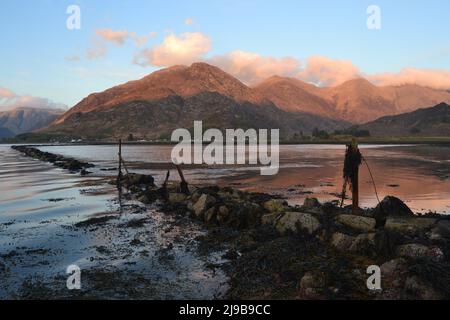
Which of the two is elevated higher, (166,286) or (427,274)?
(427,274)

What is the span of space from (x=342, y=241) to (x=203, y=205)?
10.7 m

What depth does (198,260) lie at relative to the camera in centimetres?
1742

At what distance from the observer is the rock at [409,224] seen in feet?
62.9

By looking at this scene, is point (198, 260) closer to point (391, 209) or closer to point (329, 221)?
point (329, 221)

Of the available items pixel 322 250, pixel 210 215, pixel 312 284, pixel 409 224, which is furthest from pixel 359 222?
pixel 210 215

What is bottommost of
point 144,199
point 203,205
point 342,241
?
point 144,199

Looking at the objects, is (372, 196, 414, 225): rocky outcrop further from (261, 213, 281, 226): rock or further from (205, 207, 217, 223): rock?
(205, 207, 217, 223): rock

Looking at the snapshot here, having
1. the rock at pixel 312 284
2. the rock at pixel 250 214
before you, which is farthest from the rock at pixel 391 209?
the rock at pixel 312 284

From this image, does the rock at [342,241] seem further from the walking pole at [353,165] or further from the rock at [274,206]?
the rock at [274,206]

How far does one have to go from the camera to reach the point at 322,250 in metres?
17.1

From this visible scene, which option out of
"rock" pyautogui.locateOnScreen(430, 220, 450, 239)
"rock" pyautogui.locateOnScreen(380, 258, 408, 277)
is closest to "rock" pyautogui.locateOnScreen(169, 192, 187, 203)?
"rock" pyautogui.locateOnScreen(430, 220, 450, 239)

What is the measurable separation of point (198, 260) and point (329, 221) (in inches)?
280

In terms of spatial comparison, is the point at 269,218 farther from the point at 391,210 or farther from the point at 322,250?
the point at 391,210

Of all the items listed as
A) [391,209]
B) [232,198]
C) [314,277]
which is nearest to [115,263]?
[314,277]
